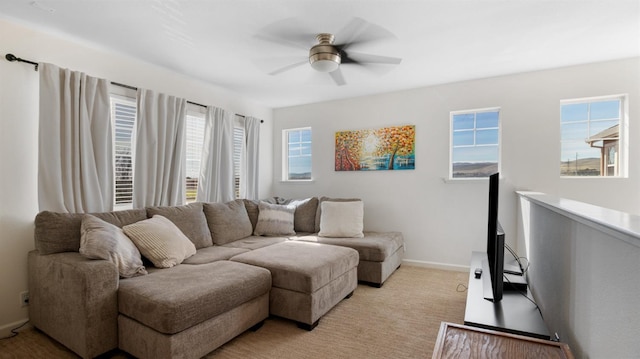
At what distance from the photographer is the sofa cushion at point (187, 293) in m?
1.75

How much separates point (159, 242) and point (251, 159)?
2.26 metres

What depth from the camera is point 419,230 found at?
4055mm

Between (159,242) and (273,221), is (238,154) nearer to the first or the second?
(273,221)

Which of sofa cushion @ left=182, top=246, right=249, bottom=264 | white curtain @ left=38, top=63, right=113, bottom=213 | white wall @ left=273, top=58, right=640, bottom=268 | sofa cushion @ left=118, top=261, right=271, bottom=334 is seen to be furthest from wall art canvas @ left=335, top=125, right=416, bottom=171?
white curtain @ left=38, top=63, right=113, bottom=213

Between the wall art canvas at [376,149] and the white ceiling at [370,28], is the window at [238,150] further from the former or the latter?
the wall art canvas at [376,149]

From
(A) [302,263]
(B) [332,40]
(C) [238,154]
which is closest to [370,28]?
(B) [332,40]

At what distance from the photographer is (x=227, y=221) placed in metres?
3.58

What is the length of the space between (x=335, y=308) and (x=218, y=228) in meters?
1.61

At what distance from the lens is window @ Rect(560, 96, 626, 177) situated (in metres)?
3.19

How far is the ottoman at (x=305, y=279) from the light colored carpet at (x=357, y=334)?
12 centimetres

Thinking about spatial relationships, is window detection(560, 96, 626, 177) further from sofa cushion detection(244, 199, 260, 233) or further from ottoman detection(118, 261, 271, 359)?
sofa cushion detection(244, 199, 260, 233)

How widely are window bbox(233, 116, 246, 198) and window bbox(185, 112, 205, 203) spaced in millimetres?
624

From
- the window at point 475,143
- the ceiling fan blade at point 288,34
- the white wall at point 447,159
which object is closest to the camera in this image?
the ceiling fan blade at point 288,34

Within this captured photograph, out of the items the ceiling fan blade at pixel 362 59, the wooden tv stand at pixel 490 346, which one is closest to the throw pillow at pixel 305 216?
the ceiling fan blade at pixel 362 59
